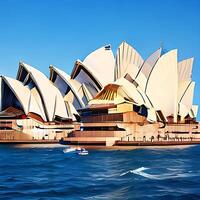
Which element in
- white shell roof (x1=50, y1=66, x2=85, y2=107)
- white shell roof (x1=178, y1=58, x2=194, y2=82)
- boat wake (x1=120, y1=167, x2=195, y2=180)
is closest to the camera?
boat wake (x1=120, y1=167, x2=195, y2=180)

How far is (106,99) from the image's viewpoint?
60.2m

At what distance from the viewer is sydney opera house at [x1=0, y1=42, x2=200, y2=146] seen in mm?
58781

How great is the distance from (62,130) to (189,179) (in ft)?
163

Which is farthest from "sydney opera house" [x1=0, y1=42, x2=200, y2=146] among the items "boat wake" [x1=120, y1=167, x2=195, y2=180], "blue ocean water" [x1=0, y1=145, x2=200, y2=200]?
"boat wake" [x1=120, y1=167, x2=195, y2=180]

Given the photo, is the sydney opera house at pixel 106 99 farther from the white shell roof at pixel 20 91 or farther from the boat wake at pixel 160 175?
the boat wake at pixel 160 175

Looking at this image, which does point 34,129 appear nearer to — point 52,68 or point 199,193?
point 52,68

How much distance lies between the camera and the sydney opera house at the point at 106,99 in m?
58.8

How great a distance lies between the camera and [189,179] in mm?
22641

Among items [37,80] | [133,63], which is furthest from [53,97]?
[133,63]

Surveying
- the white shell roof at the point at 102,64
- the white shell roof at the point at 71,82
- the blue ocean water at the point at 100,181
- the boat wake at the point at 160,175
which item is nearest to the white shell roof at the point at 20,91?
the white shell roof at the point at 71,82

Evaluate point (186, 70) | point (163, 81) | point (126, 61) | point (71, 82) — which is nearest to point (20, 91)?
point (71, 82)

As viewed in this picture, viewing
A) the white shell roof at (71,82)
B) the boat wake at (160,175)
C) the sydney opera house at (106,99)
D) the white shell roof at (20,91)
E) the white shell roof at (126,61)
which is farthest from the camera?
the white shell roof at (71,82)

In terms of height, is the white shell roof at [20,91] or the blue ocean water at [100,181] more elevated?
the white shell roof at [20,91]

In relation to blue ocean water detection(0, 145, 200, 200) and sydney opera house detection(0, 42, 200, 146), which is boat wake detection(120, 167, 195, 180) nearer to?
blue ocean water detection(0, 145, 200, 200)
